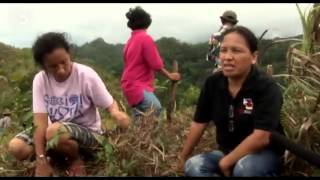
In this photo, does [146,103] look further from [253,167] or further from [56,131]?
[253,167]

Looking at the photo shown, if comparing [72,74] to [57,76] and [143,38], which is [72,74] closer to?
[57,76]

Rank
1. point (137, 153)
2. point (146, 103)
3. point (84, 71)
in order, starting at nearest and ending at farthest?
1. point (137, 153)
2. point (84, 71)
3. point (146, 103)

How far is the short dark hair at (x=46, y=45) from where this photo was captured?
3.76 meters

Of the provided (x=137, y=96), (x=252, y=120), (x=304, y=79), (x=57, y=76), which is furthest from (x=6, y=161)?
(x=304, y=79)

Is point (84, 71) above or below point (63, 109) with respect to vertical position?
above

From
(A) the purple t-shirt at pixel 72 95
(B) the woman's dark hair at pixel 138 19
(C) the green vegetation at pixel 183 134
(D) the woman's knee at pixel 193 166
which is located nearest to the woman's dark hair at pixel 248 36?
(C) the green vegetation at pixel 183 134

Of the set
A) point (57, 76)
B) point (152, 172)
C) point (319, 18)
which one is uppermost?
point (319, 18)

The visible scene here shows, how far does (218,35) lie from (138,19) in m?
1.09

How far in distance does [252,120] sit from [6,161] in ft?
6.14

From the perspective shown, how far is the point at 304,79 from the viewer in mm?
3934

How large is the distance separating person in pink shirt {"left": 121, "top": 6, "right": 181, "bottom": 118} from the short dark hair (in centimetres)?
158

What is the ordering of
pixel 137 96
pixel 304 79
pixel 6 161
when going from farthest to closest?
pixel 137 96
pixel 6 161
pixel 304 79

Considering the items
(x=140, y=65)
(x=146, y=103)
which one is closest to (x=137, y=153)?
(x=146, y=103)

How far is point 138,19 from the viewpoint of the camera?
557cm
